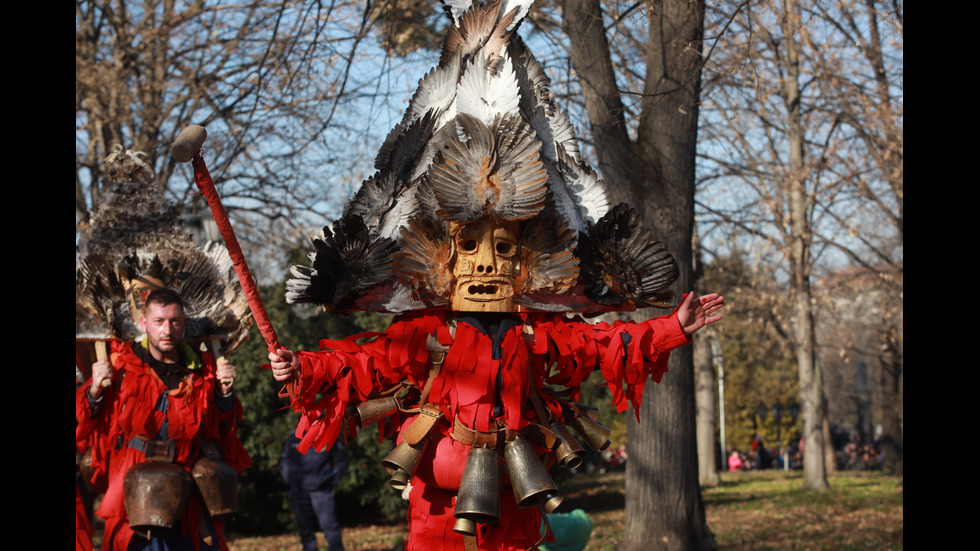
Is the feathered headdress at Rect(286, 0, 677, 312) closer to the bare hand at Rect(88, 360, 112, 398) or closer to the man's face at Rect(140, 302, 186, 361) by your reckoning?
the man's face at Rect(140, 302, 186, 361)

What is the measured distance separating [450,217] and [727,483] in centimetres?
1551

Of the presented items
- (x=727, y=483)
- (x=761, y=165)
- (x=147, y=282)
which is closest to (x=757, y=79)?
(x=147, y=282)

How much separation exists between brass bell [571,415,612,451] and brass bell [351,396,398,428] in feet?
2.80

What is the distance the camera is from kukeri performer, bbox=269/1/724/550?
361cm

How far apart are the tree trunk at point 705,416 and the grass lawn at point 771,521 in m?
1.72

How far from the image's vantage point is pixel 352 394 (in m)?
3.68

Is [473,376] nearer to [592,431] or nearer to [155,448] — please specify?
[592,431]

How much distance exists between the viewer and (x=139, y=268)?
5.36 meters

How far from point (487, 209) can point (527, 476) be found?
112cm

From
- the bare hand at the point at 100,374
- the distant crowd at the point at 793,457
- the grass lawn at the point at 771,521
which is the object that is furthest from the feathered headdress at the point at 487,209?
the distant crowd at the point at 793,457

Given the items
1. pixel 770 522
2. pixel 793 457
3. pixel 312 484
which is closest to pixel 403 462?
pixel 312 484

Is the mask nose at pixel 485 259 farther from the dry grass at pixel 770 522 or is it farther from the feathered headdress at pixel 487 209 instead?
the dry grass at pixel 770 522

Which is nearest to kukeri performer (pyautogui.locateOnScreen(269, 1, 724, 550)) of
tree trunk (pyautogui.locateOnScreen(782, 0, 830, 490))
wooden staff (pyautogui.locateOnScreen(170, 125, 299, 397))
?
wooden staff (pyautogui.locateOnScreen(170, 125, 299, 397))
